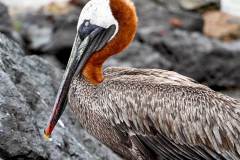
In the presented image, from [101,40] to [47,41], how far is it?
943cm

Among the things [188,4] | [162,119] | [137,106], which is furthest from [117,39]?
[188,4]

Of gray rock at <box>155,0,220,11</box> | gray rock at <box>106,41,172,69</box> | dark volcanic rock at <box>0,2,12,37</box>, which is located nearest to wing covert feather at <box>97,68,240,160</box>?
dark volcanic rock at <box>0,2,12,37</box>

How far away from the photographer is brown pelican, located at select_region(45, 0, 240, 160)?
24.8ft

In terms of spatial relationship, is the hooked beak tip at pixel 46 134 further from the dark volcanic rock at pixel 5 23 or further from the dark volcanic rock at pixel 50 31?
the dark volcanic rock at pixel 50 31

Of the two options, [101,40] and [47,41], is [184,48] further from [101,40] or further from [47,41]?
[101,40]

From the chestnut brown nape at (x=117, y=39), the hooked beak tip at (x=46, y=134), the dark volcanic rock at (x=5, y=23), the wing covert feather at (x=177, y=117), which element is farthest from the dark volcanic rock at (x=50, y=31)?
the hooked beak tip at (x=46, y=134)

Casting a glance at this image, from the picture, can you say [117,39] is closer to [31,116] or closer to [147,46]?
[31,116]

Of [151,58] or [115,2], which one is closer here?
[115,2]

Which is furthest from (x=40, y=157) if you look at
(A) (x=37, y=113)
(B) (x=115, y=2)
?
(B) (x=115, y=2)

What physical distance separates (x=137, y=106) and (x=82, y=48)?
0.95m

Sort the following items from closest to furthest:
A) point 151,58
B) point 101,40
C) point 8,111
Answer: point 8,111, point 101,40, point 151,58

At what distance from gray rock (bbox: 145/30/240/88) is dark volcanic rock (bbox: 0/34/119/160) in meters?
7.01

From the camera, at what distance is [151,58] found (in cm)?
1562

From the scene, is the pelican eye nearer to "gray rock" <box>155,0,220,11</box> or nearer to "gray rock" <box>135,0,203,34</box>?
"gray rock" <box>135,0,203,34</box>
